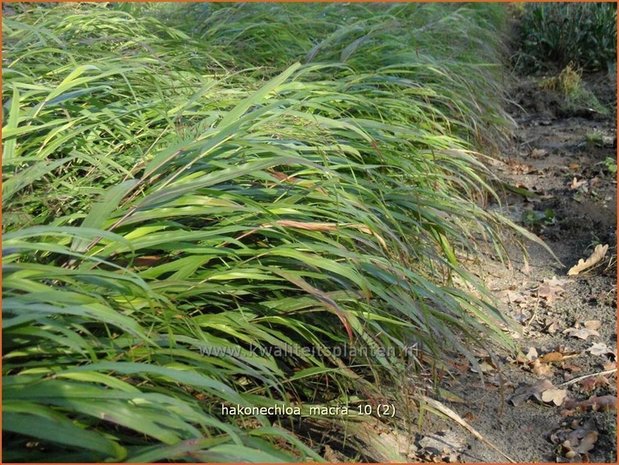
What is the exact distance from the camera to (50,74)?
2.95m

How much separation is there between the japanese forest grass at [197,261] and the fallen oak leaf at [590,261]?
0.63 meters

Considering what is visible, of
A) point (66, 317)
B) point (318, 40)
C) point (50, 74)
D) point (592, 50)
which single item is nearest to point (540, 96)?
point (592, 50)

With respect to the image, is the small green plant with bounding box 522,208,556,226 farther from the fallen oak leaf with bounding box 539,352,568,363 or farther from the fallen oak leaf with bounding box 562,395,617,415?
the fallen oak leaf with bounding box 562,395,617,415

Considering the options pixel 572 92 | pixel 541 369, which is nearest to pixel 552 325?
pixel 541 369

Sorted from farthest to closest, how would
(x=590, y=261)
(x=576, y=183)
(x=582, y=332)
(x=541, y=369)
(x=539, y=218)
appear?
(x=576, y=183) < (x=539, y=218) < (x=590, y=261) < (x=582, y=332) < (x=541, y=369)

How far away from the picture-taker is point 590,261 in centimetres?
350

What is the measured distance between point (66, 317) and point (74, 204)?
2.41 ft

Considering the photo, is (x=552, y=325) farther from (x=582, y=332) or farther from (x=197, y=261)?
(x=197, y=261)

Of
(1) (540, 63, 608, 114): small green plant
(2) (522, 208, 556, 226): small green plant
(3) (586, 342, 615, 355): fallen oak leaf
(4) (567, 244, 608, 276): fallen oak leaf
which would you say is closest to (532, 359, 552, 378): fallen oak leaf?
(3) (586, 342, 615, 355): fallen oak leaf

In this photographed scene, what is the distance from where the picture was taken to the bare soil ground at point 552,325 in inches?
92.5

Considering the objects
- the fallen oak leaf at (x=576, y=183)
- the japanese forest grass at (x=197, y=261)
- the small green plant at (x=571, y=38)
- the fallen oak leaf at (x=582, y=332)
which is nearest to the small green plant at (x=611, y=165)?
the fallen oak leaf at (x=576, y=183)

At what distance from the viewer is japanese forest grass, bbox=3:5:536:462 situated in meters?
1.58

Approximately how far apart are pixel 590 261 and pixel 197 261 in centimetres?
209

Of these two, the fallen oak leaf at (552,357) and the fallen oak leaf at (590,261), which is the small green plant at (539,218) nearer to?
the fallen oak leaf at (590,261)
